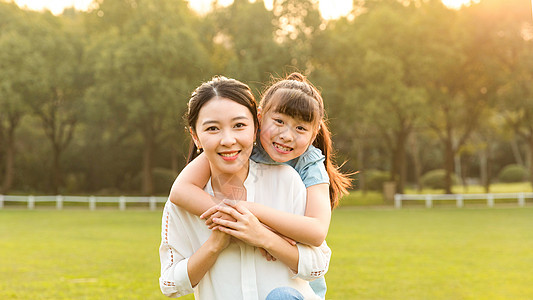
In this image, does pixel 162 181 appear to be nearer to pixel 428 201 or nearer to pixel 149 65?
pixel 149 65

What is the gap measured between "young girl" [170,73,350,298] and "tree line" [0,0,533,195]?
68.5 ft

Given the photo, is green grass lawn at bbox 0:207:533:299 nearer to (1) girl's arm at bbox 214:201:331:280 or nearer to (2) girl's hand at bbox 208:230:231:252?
(1) girl's arm at bbox 214:201:331:280

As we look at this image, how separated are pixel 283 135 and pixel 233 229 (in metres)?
0.39

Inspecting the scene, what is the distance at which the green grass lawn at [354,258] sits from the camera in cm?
793

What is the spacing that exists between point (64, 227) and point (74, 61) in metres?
12.0

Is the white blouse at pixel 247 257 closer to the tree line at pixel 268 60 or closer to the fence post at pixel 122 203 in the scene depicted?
the tree line at pixel 268 60

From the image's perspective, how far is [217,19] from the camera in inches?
1087

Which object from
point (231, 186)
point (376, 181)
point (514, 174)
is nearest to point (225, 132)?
point (231, 186)

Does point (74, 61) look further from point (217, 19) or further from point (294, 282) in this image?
point (294, 282)

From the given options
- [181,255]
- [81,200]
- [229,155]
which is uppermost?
[229,155]

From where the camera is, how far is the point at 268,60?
2467 cm

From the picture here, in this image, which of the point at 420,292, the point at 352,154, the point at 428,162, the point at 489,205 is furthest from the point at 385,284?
the point at 428,162

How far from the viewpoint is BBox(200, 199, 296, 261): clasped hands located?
2025 mm

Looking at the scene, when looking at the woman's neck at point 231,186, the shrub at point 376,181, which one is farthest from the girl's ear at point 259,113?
the shrub at point 376,181
